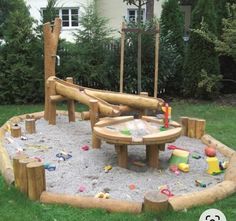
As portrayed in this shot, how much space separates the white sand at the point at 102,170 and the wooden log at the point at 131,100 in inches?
26.2

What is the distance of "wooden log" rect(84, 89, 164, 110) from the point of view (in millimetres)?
6016

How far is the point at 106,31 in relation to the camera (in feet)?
36.6

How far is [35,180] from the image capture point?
4.57m

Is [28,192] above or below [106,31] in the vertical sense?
below

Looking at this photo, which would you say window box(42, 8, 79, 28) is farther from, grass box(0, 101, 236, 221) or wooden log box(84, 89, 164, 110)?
grass box(0, 101, 236, 221)

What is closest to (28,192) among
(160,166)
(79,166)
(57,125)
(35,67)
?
(79,166)

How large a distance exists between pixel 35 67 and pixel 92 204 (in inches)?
262

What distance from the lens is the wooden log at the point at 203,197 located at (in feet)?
14.2

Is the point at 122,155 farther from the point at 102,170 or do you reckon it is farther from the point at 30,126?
the point at 30,126

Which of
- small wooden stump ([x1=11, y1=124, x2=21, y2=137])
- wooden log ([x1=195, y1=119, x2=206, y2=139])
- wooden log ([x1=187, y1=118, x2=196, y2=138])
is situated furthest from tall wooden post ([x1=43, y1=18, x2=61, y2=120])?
wooden log ([x1=195, y1=119, x2=206, y2=139])

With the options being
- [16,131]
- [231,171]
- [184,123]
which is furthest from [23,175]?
[184,123]

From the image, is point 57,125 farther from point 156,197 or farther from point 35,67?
point 156,197

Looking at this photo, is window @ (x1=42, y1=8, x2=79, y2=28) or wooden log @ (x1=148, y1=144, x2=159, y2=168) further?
window @ (x1=42, y1=8, x2=79, y2=28)

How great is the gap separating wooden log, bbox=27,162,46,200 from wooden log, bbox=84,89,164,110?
202cm
